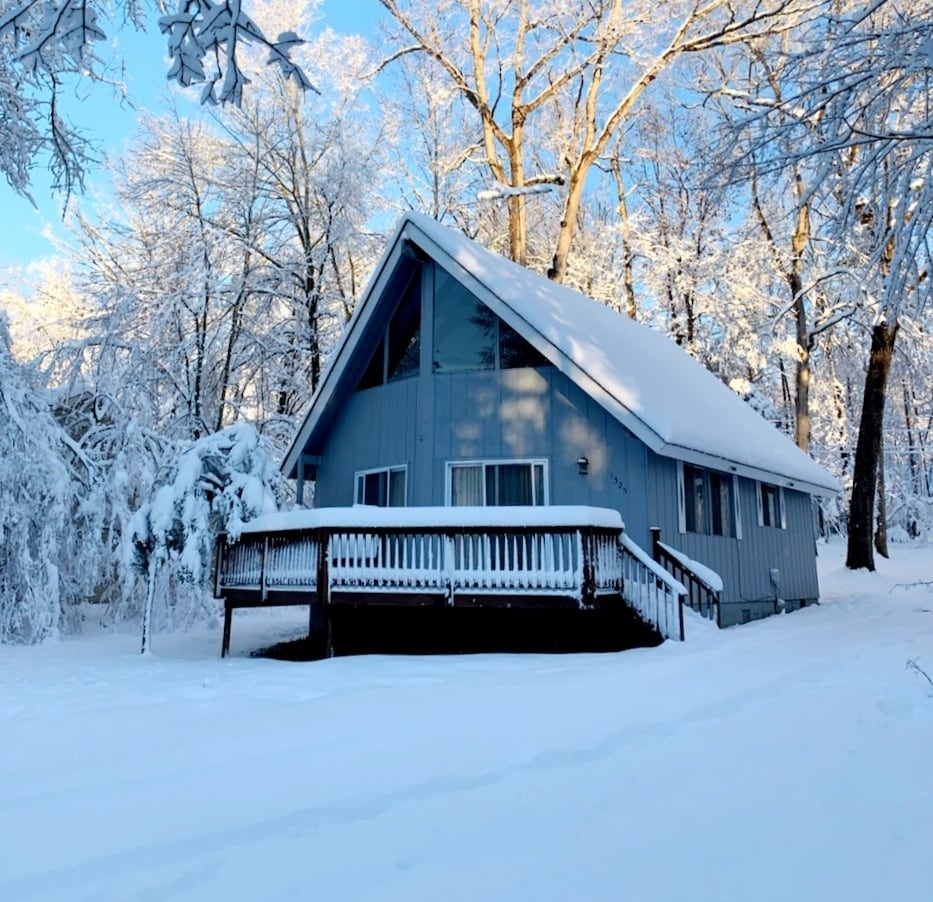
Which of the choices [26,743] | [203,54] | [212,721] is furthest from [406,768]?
[203,54]

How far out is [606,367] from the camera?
10406 mm

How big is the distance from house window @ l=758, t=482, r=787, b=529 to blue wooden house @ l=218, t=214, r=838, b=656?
5cm

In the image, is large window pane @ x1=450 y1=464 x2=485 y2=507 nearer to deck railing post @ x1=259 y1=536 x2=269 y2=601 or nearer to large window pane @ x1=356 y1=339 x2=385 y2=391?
large window pane @ x1=356 y1=339 x2=385 y2=391

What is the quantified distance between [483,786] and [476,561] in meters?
5.37

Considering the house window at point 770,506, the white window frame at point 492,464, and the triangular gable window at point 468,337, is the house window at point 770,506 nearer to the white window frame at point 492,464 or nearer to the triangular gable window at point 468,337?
the white window frame at point 492,464

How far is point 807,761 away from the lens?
3947 mm

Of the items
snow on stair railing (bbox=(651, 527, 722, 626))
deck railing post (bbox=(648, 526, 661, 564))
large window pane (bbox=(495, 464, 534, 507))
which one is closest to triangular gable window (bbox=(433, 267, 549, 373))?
large window pane (bbox=(495, 464, 534, 507))

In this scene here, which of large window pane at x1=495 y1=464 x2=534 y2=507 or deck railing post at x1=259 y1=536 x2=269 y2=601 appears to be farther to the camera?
large window pane at x1=495 y1=464 x2=534 y2=507

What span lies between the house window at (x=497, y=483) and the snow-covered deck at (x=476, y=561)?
1862mm

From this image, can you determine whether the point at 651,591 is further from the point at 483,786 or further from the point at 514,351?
the point at 483,786

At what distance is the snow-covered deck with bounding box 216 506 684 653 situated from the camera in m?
8.48

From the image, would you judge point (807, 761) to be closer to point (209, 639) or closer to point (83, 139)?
point (83, 139)

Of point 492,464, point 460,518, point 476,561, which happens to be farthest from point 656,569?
point 492,464

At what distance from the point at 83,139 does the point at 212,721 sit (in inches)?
211
